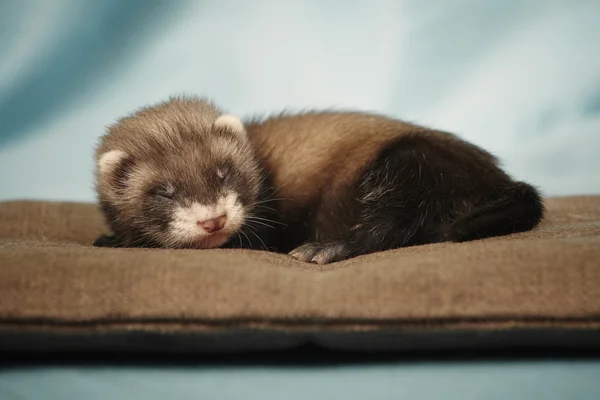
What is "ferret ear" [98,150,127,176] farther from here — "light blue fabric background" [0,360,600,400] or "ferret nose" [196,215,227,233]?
"light blue fabric background" [0,360,600,400]

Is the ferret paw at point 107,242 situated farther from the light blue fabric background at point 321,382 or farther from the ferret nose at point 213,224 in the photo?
the light blue fabric background at point 321,382

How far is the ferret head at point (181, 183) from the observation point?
1696mm

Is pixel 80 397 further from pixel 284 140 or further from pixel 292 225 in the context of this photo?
pixel 284 140

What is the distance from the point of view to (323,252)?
1.68 m

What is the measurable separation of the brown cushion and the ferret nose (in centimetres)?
35

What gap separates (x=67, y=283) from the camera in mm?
1264

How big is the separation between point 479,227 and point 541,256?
332 mm

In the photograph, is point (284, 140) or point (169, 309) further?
point (284, 140)

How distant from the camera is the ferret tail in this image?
5.11 ft

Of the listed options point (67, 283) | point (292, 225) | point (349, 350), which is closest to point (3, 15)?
point (292, 225)

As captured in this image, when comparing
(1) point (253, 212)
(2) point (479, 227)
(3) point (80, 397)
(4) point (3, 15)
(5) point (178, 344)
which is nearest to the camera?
(3) point (80, 397)

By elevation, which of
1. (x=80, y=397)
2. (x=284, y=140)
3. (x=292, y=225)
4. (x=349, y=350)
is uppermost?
(x=284, y=140)

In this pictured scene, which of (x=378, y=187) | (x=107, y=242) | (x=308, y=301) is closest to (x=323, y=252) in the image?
(x=378, y=187)

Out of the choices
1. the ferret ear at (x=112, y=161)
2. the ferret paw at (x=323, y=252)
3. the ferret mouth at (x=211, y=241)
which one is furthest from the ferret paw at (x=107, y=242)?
the ferret paw at (x=323, y=252)
